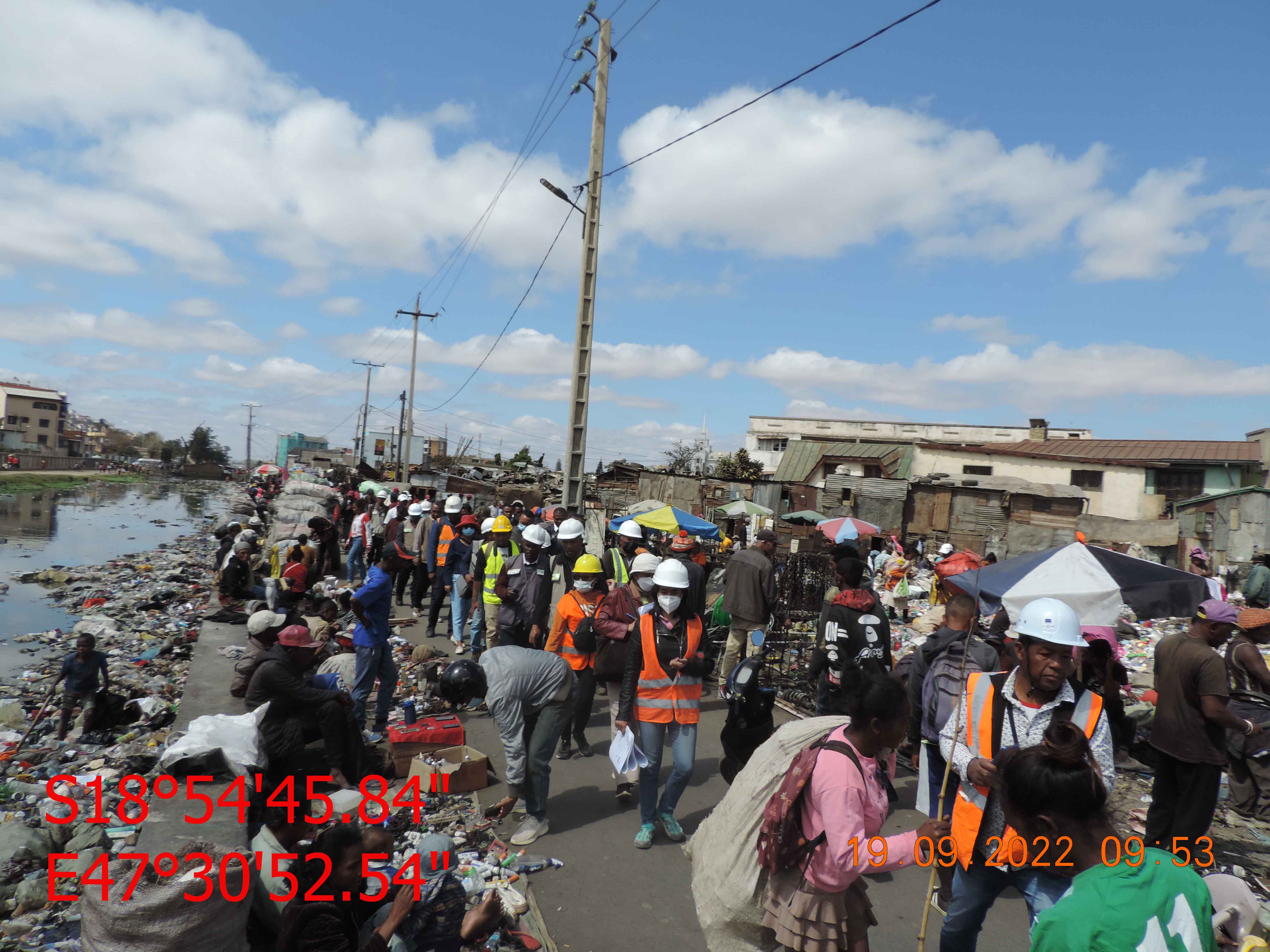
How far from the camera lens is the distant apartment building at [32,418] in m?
76.1

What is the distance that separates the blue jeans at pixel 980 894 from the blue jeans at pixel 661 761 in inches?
63.3

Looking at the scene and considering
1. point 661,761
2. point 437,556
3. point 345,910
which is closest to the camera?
point 345,910

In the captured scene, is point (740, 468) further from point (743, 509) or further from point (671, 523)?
point (671, 523)

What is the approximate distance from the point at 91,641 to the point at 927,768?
7985 mm

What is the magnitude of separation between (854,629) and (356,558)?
424 inches

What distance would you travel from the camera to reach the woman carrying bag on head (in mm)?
4949

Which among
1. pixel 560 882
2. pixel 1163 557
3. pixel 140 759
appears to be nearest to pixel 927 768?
pixel 560 882

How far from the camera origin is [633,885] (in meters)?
3.84

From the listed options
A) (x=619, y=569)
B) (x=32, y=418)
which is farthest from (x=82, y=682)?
(x=32, y=418)

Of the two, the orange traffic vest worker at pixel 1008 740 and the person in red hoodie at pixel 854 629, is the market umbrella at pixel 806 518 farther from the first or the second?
the orange traffic vest worker at pixel 1008 740

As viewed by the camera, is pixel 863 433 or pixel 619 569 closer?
pixel 619 569

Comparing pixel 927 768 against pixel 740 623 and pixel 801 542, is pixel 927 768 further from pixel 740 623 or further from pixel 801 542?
pixel 801 542

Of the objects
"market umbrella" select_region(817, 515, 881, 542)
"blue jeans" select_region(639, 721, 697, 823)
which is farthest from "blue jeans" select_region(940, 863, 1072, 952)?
"market umbrella" select_region(817, 515, 881, 542)

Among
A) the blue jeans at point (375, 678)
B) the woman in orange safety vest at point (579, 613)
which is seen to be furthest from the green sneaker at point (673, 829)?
the blue jeans at point (375, 678)
